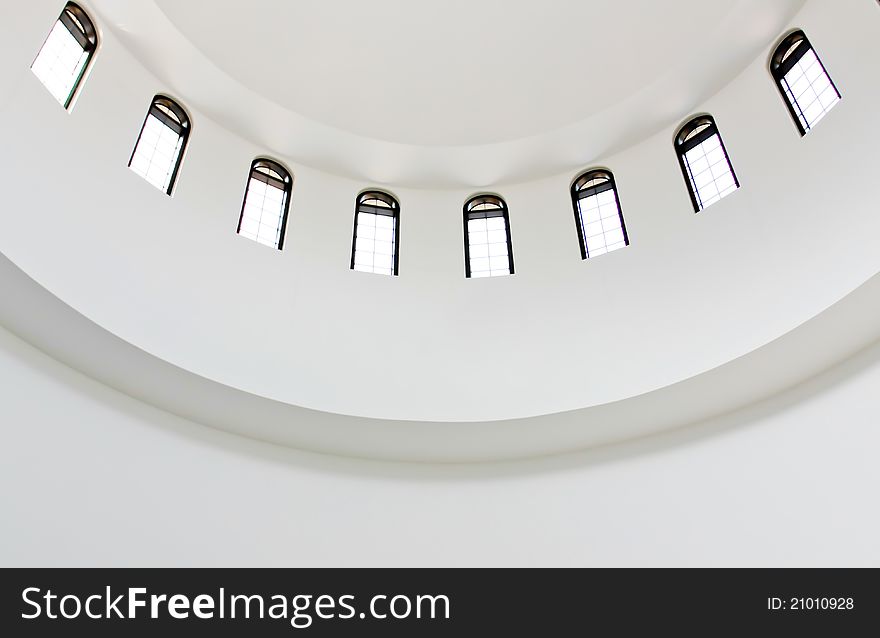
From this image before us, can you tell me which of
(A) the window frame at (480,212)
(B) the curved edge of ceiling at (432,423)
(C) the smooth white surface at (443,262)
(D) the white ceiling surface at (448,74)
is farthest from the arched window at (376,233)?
(B) the curved edge of ceiling at (432,423)

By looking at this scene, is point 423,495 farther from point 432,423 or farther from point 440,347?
point 440,347

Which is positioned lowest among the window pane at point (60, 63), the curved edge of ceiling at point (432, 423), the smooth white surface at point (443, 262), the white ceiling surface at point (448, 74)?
the curved edge of ceiling at point (432, 423)

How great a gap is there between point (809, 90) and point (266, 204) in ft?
26.0

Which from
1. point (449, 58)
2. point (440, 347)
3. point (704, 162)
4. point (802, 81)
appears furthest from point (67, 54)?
point (802, 81)

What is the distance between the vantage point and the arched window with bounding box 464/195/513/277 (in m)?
12.5

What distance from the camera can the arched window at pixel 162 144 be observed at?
1089cm

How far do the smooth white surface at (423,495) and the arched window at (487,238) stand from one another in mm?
3171

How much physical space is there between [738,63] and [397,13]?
5.08 metres

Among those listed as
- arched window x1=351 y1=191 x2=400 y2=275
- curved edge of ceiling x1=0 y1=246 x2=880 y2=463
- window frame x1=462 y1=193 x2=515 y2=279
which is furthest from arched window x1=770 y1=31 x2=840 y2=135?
arched window x1=351 y1=191 x2=400 y2=275

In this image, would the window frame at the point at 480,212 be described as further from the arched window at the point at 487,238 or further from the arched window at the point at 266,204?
the arched window at the point at 266,204

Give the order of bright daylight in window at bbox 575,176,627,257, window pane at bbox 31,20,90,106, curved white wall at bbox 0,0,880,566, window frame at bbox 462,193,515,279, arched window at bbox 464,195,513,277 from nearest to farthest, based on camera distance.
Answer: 1. curved white wall at bbox 0,0,880,566
2. window pane at bbox 31,20,90,106
3. bright daylight in window at bbox 575,176,627,257
4. arched window at bbox 464,195,513,277
5. window frame at bbox 462,193,515,279

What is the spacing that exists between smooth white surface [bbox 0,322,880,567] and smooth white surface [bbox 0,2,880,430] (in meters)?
0.89

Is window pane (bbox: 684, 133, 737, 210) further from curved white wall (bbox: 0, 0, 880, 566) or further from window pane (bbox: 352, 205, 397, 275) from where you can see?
window pane (bbox: 352, 205, 397, 275)

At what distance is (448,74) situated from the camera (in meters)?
12.4
